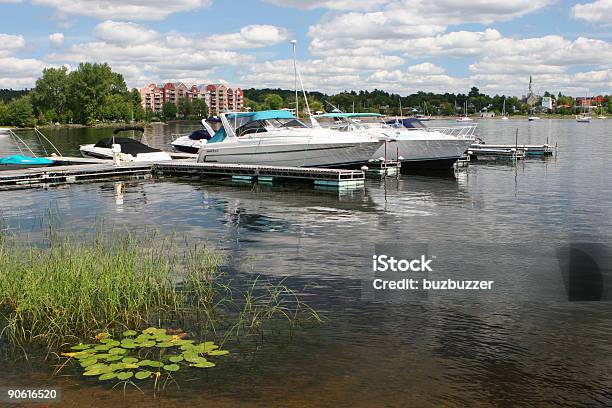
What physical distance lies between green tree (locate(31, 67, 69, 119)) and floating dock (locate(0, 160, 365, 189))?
391 ft

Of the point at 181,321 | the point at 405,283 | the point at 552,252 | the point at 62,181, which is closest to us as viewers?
the point at 181,321

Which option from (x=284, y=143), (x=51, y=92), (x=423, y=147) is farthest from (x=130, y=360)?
(x=51, y=92)

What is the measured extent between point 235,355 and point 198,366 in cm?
61

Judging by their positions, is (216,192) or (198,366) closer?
(198,366)

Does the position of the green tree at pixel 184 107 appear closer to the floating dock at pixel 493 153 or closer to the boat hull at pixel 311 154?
the floating dock at pixel 493 153

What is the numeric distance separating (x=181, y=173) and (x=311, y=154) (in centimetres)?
765

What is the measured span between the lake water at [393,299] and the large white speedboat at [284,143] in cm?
341

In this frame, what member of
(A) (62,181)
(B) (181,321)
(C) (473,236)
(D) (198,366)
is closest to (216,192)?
→ (A) (62,181)

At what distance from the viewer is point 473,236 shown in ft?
52.7

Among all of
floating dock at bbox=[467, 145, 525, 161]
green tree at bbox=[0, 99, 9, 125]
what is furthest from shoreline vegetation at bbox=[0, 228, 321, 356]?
green tree at bbox=[0, 99, 9, 125]

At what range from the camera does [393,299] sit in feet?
34.9

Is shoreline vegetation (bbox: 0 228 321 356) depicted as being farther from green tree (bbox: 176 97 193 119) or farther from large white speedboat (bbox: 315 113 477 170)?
green tree (bbox: 176 97 193 119)

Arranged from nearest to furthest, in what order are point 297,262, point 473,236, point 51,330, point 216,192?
1. point 51,330
2. point 297,262
3. point 473,236
4. point 216,192

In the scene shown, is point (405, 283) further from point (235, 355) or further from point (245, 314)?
point (235, 355)
